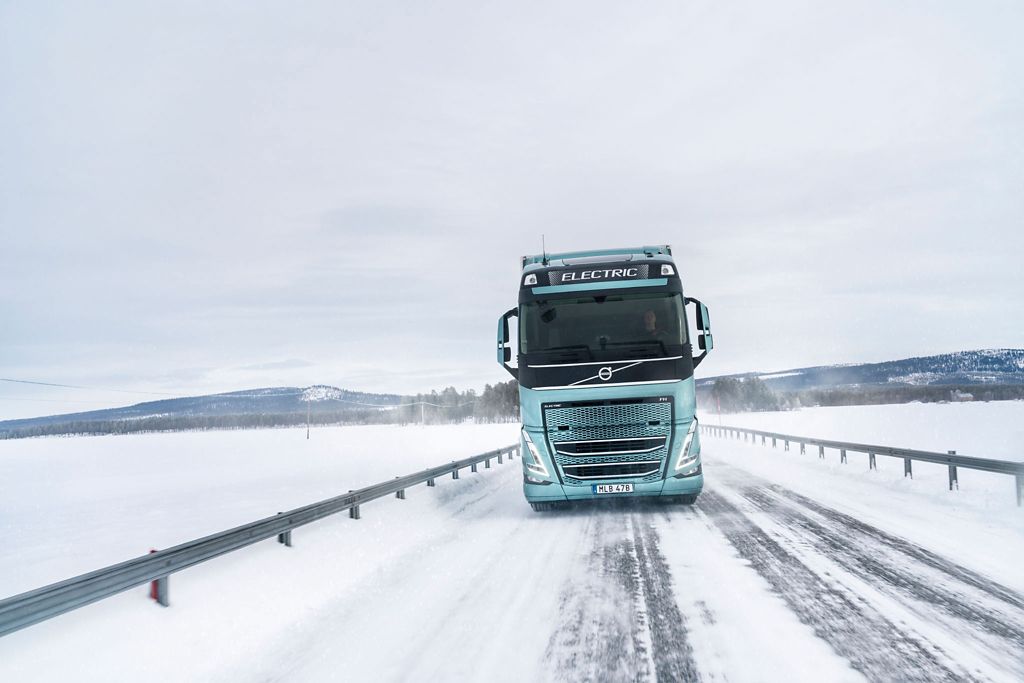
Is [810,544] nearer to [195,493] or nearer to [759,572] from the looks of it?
[759,572]

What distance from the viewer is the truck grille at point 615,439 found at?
945cm

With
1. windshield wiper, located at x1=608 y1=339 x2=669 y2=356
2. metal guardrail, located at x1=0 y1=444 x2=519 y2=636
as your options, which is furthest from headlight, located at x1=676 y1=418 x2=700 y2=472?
metal guardrail, located at x1=0 y1=444 x2=519 y2=636

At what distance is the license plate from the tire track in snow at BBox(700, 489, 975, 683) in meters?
2.23

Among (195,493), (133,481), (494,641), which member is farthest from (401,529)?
(133,481)

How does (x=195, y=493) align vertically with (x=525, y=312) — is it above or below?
below

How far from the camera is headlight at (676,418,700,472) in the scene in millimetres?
9523

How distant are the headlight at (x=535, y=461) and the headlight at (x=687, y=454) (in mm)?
2004

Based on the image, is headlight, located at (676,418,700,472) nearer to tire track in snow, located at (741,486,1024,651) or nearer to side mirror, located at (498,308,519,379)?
tire track in snow, located at (741,486,1024,651)

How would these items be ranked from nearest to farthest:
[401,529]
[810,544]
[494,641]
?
[494,641], [810,544], [401,529]

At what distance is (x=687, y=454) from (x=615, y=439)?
3.76ft

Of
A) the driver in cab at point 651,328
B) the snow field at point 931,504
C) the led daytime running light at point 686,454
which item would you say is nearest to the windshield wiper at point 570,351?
the driver in cab at point 651,328

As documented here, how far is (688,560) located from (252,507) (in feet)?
35.0

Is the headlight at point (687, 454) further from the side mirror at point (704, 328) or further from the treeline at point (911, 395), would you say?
the treeline at point (911, 395)

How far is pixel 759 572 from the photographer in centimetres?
632
